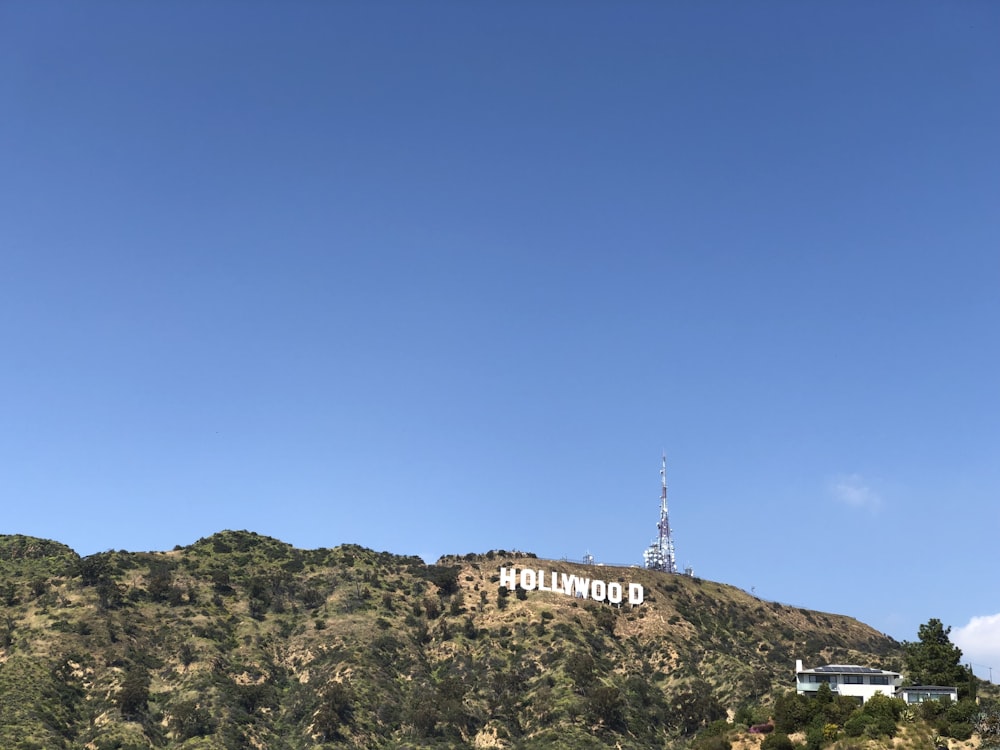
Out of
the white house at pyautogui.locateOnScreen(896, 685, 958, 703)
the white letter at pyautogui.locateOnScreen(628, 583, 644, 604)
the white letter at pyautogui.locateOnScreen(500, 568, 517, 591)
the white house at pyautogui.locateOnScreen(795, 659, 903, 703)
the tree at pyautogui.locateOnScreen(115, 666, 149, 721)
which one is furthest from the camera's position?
the white letter at pyautogui.locateOnScreen(500, 568, 517, 591)

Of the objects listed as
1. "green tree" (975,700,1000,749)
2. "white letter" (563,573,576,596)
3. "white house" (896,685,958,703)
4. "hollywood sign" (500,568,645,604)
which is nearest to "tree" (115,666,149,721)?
"hollywood sign" (500,568,645,604)

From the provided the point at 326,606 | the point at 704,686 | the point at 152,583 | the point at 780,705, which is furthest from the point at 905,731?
the point at 152,583

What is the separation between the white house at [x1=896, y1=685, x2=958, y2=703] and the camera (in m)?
105

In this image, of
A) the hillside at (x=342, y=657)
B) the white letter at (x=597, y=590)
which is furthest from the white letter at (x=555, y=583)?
the white letter at (x=597, y=590)

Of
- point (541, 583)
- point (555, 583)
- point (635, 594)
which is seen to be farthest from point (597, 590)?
point (541, 583)

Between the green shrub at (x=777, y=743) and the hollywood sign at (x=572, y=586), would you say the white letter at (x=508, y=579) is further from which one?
the green shrub at (x=777, y=743)

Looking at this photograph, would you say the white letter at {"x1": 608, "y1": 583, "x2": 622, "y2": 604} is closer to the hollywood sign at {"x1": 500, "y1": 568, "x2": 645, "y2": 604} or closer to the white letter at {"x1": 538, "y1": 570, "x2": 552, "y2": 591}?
the hollywood sign at {"x1": 500, "y1": 568, "x2": 645, "y2": 604}

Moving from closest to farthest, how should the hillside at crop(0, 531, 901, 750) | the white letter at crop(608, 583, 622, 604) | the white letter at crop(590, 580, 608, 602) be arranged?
the hillside at crop(0, 531, 901, 750)
the white letter at crop(608, 583, 622, 604)
the white letter at crop(590, 580, 608, 602)

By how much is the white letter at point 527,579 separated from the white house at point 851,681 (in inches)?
3005

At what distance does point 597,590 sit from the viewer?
7544 inches

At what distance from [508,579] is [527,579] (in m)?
4.53

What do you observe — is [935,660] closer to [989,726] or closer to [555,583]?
[989,726]

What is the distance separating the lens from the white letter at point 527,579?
189m

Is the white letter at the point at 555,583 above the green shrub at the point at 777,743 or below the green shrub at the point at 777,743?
above
